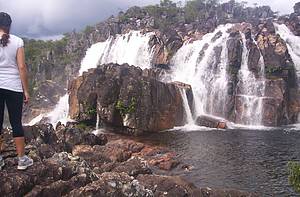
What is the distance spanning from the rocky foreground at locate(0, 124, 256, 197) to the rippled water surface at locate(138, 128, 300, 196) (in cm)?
180

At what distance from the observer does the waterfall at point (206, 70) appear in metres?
43.0

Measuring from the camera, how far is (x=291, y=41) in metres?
50.0

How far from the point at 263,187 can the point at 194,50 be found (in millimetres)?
31464

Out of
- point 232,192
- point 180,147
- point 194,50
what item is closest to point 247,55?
point 194,50

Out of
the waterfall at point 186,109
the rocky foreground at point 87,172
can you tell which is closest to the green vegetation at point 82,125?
the rocky foreground at point 87,172

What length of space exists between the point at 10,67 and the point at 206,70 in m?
39.0

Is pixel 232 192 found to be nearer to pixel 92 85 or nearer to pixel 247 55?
pixel 92 85

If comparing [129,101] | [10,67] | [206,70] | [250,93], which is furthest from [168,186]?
[206,70]

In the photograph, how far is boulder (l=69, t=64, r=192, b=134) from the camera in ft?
122

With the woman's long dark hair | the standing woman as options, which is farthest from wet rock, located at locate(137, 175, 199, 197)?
the woman's long dark hair

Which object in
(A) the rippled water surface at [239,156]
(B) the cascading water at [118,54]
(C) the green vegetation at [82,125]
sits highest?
(B) the cascading water at [118,54]

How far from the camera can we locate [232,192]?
53.7 feet

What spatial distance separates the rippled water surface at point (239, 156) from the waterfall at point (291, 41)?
43.1ft

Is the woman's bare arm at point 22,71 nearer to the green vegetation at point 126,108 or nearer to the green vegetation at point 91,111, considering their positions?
the green vegetation at point 126,108
